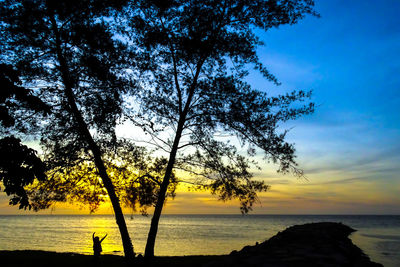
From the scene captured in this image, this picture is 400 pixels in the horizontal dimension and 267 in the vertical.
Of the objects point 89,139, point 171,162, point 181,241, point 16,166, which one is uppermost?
point 89,139

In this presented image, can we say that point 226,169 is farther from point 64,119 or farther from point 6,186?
point 6,186

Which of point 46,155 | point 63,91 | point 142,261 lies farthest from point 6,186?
point 142,261

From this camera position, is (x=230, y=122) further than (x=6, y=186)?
Yes

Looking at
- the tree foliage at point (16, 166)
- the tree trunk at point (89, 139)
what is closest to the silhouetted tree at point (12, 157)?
the tree foliage at point (16, 166)

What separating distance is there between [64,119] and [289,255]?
11081 mm

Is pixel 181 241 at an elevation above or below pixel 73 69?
below

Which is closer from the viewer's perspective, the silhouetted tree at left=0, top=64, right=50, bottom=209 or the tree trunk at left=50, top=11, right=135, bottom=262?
the silhouetted tree at left=0, top=64, right=50, bottom=209

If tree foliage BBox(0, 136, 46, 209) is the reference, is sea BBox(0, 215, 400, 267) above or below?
below

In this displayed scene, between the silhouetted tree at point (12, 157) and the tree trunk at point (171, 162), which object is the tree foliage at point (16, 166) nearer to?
the silhouetted tree at point (12, 157)

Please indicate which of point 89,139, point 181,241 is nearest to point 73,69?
point 89,139

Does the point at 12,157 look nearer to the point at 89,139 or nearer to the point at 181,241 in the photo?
the point at 89,139

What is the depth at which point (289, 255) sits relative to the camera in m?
13.9

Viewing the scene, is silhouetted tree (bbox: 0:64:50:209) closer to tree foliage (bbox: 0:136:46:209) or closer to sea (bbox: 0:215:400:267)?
tree foliage (bbox: 0:136:46:209)

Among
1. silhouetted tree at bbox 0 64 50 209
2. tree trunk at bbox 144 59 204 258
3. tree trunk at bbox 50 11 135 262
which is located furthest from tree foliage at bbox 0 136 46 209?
tree trunk at bbox 144 59 204 258
